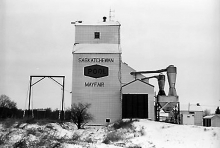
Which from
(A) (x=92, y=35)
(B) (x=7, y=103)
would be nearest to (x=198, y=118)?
(A) (x=92, y=35)

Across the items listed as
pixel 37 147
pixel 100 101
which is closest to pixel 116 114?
pixel 100 101

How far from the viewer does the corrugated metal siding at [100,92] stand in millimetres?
36094

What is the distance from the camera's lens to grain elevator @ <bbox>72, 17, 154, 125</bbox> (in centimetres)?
3534

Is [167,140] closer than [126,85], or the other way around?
[167,140]

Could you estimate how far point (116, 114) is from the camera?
36188 millimetres

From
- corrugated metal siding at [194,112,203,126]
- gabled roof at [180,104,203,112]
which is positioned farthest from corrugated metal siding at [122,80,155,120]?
gabled roof at [180,104,203,112]

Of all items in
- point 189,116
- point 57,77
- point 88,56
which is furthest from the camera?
point 189,116

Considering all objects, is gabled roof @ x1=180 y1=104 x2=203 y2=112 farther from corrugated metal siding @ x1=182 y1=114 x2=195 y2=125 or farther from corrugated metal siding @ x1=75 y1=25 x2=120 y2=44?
corrugated metal siding @ x1=75 y1=25 x2=120 y2=44

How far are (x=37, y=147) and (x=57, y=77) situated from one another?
25.8 meters

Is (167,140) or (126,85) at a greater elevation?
(126,85)

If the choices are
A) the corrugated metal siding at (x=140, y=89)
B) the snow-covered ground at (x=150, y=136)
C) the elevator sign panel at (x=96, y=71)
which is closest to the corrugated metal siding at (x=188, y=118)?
the corrugated metal siding at (x=140, y=89)

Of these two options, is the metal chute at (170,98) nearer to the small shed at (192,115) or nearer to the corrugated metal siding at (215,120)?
the corrugated metal siding at (215,120)

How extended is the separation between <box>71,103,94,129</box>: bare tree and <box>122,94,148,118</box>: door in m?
4.19

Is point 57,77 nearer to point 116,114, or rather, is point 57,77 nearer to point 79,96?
point 79,96
